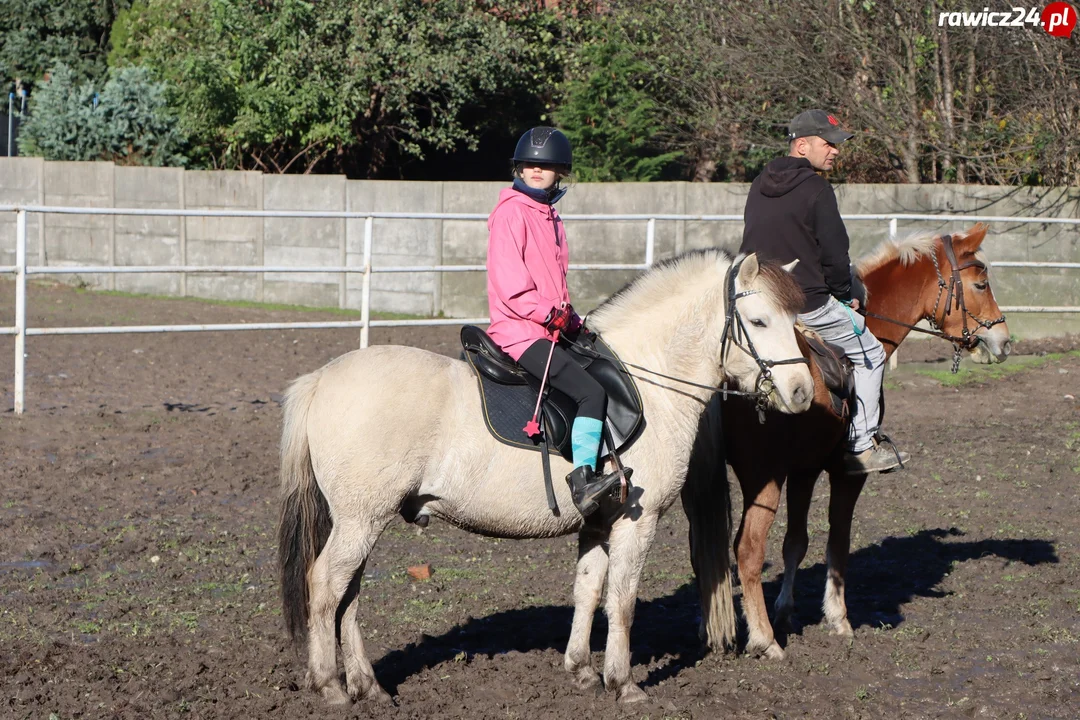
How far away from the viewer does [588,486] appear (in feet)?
13.4

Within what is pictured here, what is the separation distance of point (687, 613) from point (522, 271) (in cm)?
224

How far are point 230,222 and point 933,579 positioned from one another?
12.9 m

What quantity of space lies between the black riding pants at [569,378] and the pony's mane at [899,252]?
220cm

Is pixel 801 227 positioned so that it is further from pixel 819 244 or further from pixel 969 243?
pixel 969 243

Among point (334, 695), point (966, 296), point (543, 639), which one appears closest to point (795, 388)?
point (543, 639)

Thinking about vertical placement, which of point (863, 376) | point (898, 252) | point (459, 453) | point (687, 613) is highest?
point (898, 252)

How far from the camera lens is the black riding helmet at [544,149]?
4180 millimetres

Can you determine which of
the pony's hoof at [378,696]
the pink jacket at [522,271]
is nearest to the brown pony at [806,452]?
the pink jacket at [522,271]

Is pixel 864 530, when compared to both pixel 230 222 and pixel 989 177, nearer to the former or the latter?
pixel 989 177

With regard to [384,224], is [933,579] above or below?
below

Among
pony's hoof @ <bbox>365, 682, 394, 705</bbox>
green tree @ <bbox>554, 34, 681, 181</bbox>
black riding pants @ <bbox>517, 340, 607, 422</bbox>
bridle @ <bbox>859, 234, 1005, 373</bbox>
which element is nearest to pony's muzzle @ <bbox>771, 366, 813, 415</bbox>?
black riding pants @ <bbox>517, 340, 607, 422</bbox>

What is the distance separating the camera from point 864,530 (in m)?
7.01

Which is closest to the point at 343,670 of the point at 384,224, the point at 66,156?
the point at 384,224

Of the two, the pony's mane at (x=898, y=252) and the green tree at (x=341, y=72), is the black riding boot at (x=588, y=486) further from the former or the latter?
the green tree at (x=341, y=72)
